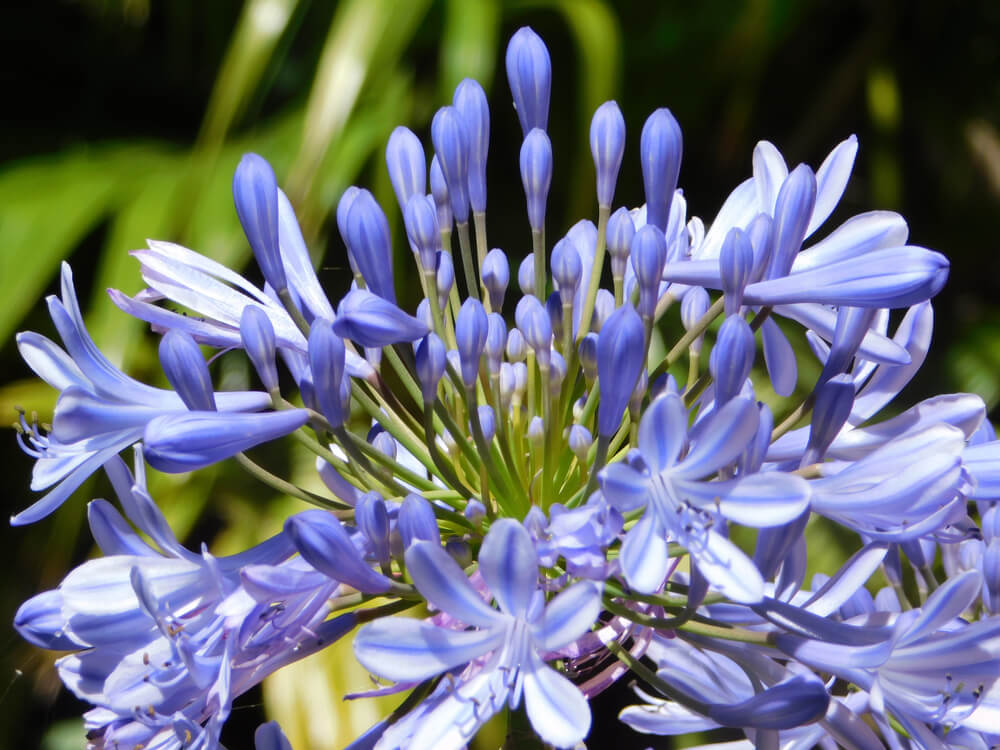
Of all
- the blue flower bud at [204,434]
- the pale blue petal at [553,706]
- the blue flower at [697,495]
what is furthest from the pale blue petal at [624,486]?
the blue flower bud at [204,434]

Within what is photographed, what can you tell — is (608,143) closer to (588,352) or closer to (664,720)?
(588,352)

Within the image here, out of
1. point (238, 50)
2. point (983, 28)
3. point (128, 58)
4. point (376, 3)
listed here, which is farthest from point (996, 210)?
point (128, 58)

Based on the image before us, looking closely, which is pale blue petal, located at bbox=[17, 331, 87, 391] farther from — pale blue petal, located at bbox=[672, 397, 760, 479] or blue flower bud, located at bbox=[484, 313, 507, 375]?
pale blue petal, located at bbox=[672, 397, 760, 479]

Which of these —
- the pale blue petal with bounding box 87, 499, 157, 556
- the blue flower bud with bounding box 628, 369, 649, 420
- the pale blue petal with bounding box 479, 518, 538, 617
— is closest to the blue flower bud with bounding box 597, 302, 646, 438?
the blue flower bud with bounding box 628, 369, 649, 420

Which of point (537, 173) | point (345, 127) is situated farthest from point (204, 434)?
point (345, 127)

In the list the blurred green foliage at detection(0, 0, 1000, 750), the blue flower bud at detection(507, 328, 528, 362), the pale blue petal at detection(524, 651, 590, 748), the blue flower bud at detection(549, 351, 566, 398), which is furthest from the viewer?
the blurred green foliage at detection(0, 0, 1000, 750)
